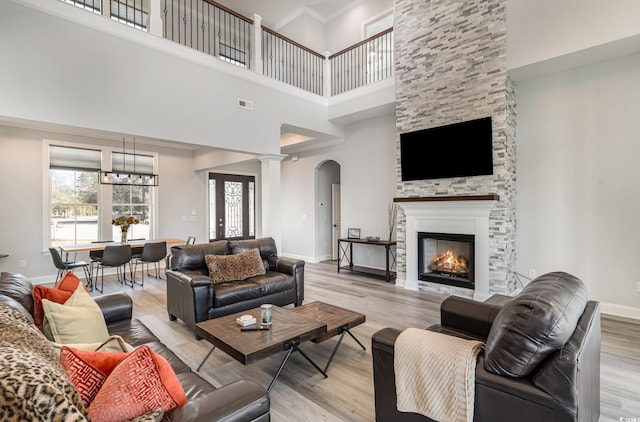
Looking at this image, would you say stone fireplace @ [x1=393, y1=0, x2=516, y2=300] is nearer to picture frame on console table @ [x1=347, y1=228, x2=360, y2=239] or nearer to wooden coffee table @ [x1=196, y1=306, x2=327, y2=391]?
picture frame on console table @ [x1=347, y1=228, x2=360, y2=239]

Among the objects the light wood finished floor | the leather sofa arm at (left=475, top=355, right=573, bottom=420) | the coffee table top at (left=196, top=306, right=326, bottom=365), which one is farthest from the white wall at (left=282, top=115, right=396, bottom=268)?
the leather sofa arm at (left=475, top=355, right=573, bottom=420)

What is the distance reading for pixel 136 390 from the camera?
1.04m

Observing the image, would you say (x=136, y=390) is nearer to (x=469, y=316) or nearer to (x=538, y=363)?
(x=538, y=363)

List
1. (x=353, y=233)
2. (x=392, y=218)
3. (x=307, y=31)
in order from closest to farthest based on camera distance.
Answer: (x=392, y=218) < (x=353, y=233) < (x=307, y=31)

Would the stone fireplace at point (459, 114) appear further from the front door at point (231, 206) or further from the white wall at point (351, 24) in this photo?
the front door at point (231, 206)

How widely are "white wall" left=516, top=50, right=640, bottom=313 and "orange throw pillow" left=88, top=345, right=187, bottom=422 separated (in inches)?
198

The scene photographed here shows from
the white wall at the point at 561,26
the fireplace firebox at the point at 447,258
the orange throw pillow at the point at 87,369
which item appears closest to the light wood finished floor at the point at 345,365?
the fireplace firebox at the point at 447,258

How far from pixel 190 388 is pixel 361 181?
5.70m

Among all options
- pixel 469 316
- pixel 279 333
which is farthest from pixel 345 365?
pixel 469 316

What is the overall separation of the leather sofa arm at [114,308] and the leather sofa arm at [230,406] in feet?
5.71

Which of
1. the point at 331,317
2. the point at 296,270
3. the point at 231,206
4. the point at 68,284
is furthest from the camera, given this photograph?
the point at 231,206

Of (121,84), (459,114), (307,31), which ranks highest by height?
(307,31)

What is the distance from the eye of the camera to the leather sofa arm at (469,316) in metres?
2.26

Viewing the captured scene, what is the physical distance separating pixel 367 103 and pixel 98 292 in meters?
5.89
